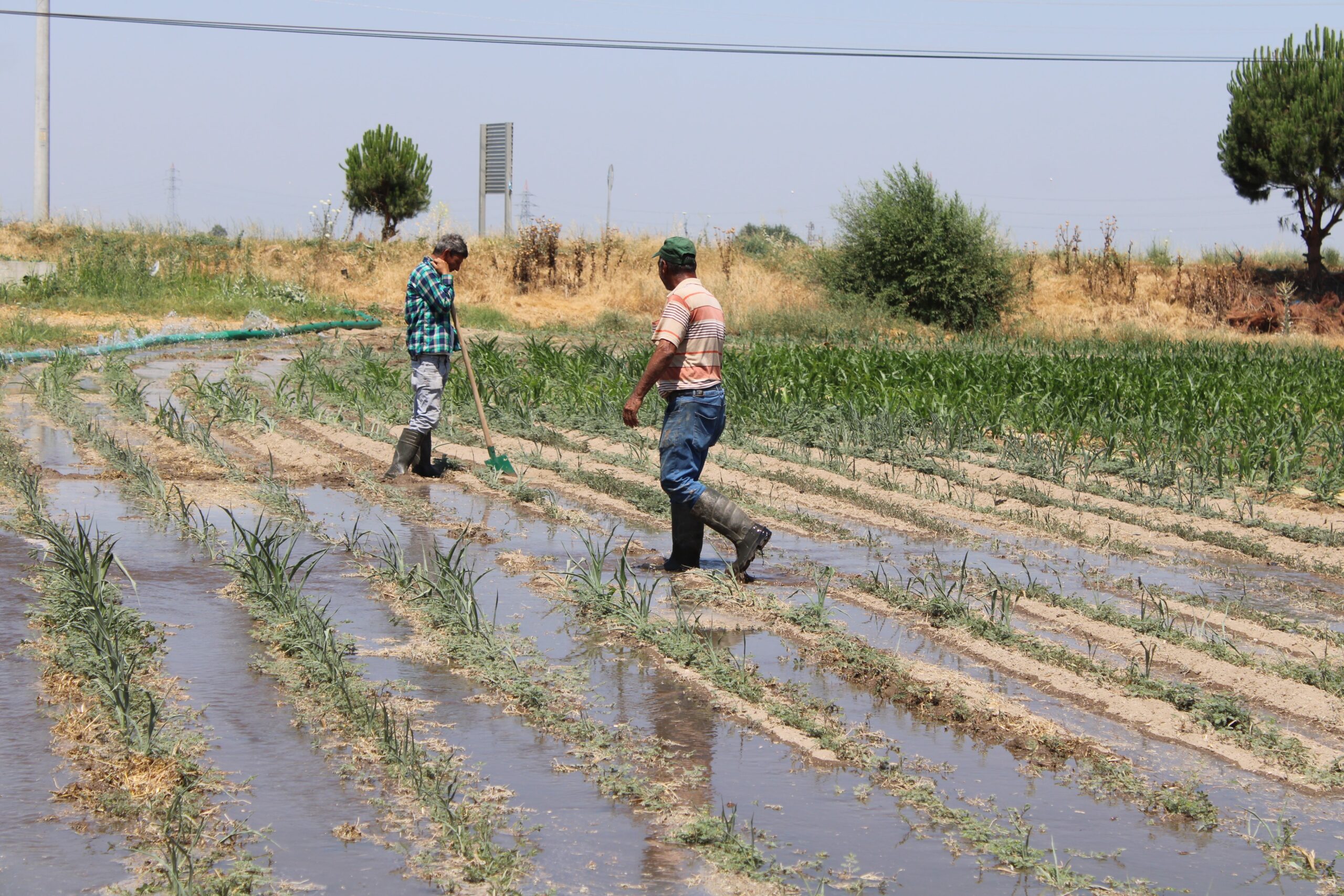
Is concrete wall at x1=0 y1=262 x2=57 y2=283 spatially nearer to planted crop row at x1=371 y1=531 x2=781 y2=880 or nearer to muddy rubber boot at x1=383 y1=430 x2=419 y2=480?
muddy rubber boot at x1=383 y1=430 x2=419 y2=480

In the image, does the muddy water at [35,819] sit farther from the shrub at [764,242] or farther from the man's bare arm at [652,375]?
the shrub at [764,242]

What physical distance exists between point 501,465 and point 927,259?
22.0 metres

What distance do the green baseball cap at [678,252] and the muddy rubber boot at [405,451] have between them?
3792mm

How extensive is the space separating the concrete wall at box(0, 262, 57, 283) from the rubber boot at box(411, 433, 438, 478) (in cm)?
1953

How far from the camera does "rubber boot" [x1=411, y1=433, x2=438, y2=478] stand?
1033cm

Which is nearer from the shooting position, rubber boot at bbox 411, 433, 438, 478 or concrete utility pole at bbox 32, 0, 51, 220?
rubber boot at bbox 411, 433, 438, 478

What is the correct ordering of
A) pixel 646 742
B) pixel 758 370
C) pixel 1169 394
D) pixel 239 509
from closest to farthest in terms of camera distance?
pixel 646 742 → pixel 239 509 → pixel 1169 394 → pixel 758 370

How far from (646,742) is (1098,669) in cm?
206

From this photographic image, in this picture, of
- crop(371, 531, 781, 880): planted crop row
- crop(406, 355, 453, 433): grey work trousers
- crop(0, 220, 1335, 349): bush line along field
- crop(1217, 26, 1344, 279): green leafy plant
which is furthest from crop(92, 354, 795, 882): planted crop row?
crop(1217, 26, 1344, 279): green leafy plant

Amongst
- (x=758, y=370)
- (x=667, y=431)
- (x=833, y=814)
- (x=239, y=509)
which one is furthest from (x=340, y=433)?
(x=833, y=814)

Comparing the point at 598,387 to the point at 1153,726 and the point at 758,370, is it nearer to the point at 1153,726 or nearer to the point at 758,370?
the point at 758,370

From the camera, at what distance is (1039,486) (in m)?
10.5

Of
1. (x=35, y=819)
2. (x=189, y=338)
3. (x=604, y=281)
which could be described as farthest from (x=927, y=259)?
(x=35, y=819)

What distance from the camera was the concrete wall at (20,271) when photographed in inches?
1045
